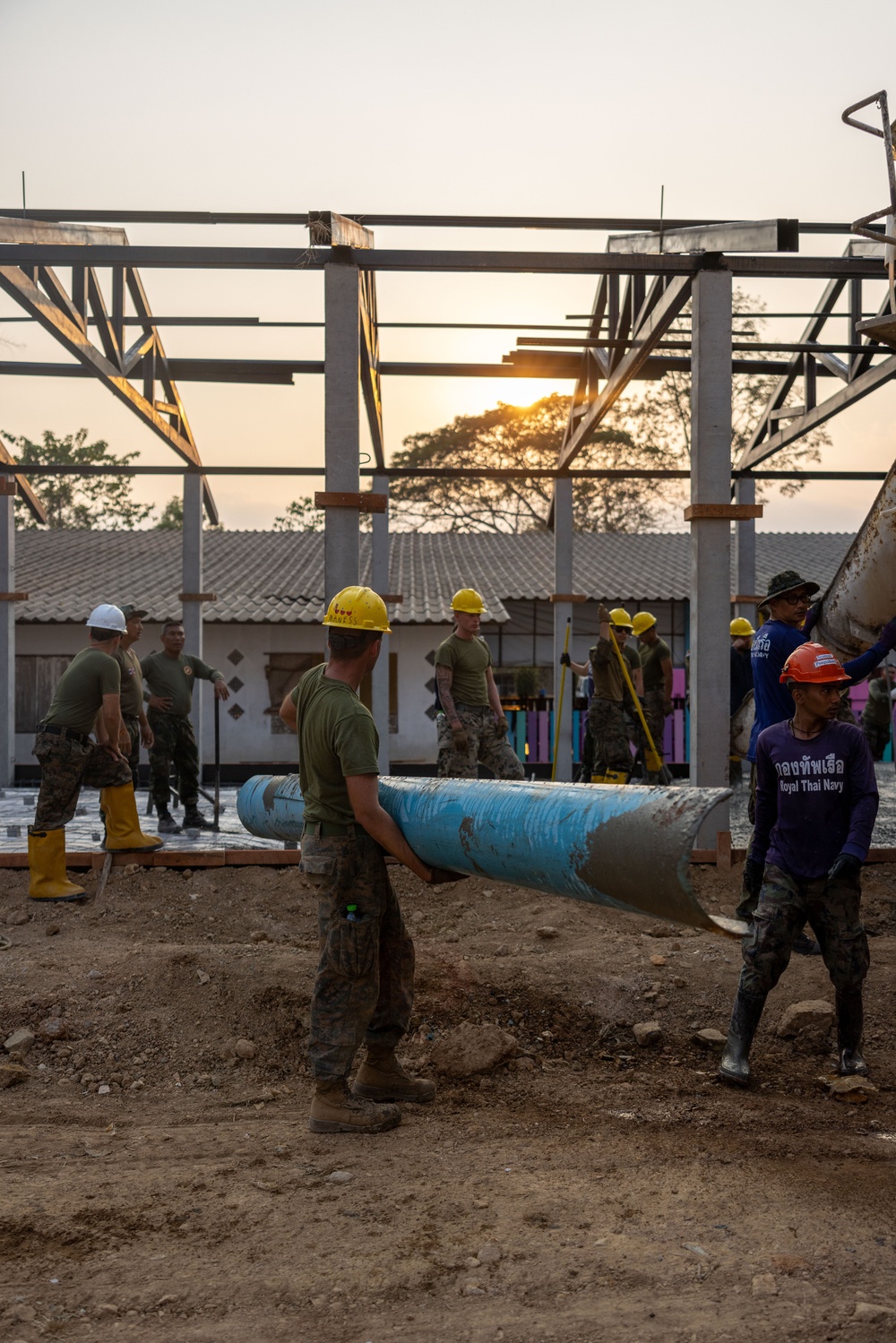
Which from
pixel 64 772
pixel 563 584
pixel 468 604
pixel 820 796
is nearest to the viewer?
pixel 820 796

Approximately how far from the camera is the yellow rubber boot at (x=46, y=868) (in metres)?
7.57

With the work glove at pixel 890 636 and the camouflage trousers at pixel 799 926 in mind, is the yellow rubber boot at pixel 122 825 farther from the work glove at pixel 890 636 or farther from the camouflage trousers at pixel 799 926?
the work glove at pixel 890 636

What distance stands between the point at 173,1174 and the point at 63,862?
403 centimetres

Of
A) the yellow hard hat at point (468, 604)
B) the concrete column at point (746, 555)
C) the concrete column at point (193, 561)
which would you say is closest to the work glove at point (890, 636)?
the yellow hard hat at point (468, 604)

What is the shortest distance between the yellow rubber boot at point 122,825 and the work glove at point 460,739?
2.34m

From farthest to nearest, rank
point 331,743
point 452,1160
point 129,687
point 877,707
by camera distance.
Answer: point 877,707
point 129,687
point 331,743
point 452,1160

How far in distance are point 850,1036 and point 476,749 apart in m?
4.46

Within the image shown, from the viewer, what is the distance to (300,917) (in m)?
7.45

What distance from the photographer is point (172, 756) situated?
10.4 metres

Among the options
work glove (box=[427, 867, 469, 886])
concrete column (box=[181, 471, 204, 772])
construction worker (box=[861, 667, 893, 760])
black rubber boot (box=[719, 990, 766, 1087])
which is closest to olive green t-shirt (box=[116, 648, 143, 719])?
concrete column (box=[181, 471, 204, 772])

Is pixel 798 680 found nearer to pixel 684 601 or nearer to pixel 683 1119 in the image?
pixel 683 1119

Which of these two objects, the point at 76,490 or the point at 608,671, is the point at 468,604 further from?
the point at 76,490

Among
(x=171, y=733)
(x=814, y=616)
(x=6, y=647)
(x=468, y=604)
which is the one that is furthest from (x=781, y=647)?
(x=6, y=647)

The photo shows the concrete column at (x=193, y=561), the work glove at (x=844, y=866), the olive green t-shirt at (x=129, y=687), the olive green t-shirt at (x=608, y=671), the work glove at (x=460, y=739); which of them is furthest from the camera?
the concrete column at (x=193, y=561)
